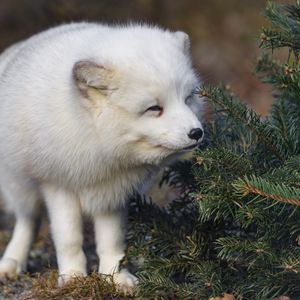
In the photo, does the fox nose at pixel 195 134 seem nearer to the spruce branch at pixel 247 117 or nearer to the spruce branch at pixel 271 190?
the spruce branch at pixel 247 117

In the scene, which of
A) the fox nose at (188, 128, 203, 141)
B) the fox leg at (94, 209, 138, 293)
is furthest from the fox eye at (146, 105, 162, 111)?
the fox leg at (94, 209, 138, 293)

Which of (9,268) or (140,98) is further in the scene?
(9,268)

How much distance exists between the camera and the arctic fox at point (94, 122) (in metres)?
3.44

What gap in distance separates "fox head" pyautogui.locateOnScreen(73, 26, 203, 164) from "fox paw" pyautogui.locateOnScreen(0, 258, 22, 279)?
1.20 meters

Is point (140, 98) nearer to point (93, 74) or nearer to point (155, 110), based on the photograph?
point (155, 110)

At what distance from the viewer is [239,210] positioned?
3.18 metres

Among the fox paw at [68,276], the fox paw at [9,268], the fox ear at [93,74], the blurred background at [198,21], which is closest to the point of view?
the fox ear at [93,74]

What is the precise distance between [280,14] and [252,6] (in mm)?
7146

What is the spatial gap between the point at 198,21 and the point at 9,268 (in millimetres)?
6714

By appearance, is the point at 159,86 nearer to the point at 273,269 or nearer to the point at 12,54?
the point at 273,269

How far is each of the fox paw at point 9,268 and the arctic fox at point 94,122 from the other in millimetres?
420

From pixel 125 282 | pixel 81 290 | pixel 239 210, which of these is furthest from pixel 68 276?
pixel 239 210

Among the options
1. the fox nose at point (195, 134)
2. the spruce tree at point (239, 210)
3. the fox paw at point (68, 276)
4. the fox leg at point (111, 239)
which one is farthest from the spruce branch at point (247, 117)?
the fox paw at point (68, 276)

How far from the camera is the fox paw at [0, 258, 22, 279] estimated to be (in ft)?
14.4
